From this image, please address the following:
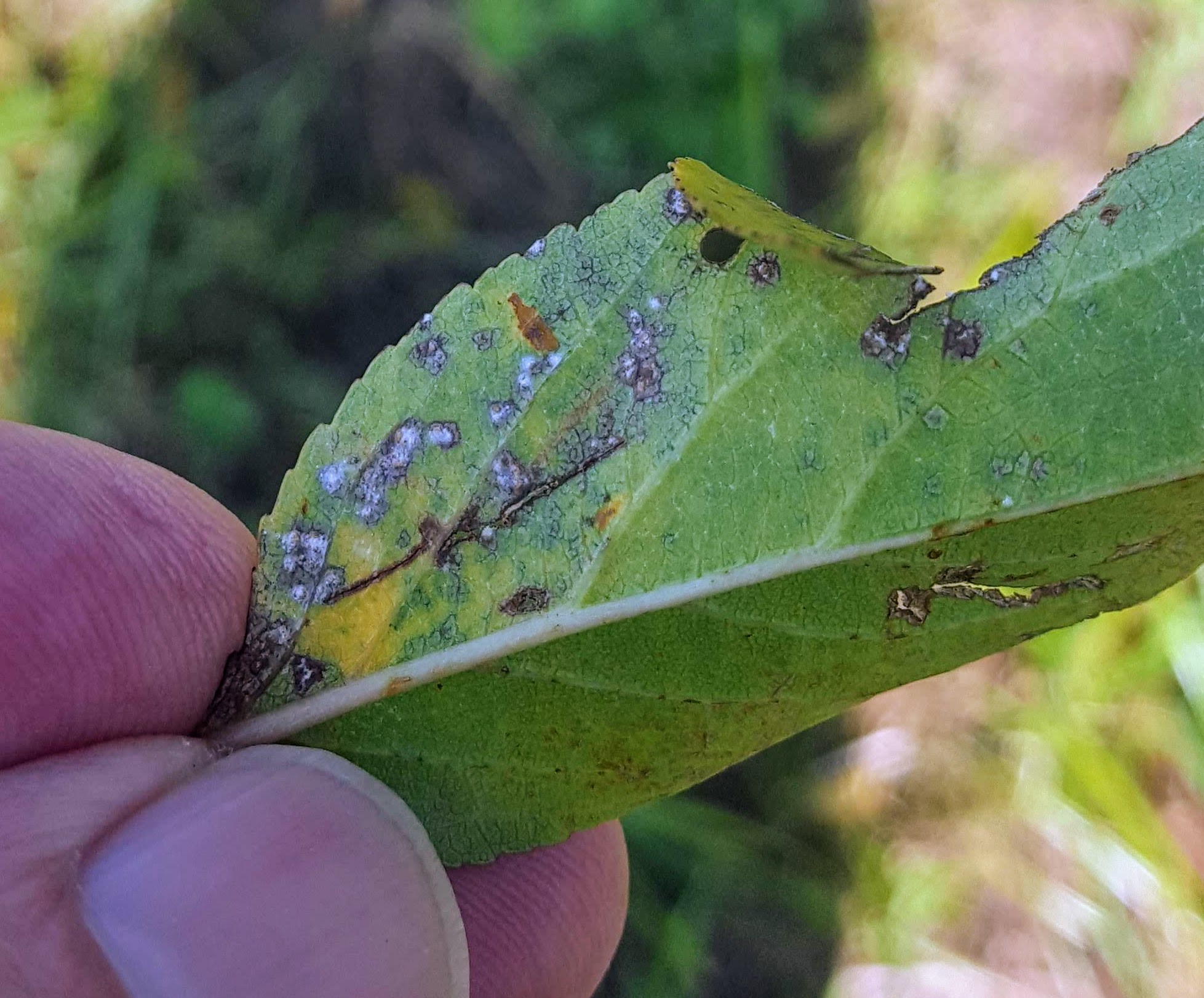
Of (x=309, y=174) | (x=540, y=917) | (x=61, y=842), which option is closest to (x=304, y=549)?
(x=61, y=842)

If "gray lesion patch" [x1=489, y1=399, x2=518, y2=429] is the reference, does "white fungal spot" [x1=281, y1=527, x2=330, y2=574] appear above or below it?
below

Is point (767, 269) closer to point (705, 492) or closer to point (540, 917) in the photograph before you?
point (705, 492)

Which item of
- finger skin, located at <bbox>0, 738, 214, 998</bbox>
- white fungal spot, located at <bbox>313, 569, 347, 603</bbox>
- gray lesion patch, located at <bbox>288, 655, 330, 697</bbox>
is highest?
white fungal spot, located at <bbox>313, 569, 347, 603</bbox>

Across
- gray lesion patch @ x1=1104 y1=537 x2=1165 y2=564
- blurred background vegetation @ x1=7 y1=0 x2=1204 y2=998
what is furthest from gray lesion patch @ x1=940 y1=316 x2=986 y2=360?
blurred background vegetation @ x1=7 y1=0 x2=1204 y2=998

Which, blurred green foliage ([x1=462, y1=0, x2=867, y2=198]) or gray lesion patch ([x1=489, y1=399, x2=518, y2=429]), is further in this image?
blurred green foliage ([x1=462, y1=0, x2=867, y2=198])

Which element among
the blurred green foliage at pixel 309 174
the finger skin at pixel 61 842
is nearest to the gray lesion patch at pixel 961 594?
the finger skin at pixel 61 842

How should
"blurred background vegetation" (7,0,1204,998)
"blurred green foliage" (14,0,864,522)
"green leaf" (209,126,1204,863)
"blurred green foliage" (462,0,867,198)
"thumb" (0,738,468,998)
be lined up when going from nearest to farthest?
"green leaf" (209,126,1204,863)
"thumb" (0,738,468,998)
"blurred background vegetation" (7,0,1204,998)
"blurred green foliage" (14,0,864,522)
"blurred green foliage" (462,0,867,198)

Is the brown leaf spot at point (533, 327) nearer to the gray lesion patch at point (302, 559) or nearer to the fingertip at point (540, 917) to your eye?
the gray lesion patch at point (302, 559)

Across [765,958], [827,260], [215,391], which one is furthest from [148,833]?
[765,958]

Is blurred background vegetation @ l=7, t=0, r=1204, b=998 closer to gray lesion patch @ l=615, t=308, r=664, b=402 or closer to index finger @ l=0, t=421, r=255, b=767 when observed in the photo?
index finger @ l=0, t=421, r=255, b=767
